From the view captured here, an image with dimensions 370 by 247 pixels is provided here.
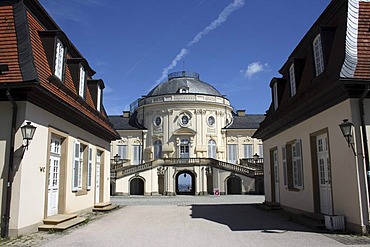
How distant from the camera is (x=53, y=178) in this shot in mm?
12492

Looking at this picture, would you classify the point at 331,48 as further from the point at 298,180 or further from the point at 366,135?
the point at 298,180

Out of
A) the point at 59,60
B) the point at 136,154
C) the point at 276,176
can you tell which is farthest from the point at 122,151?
the point at 59,60

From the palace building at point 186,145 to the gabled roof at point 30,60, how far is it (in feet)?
87.9

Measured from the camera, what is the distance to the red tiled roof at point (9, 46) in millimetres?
9961

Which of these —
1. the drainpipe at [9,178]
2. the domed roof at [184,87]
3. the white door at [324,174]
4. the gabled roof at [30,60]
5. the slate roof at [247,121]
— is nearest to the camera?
the drainpipe at [9,178]

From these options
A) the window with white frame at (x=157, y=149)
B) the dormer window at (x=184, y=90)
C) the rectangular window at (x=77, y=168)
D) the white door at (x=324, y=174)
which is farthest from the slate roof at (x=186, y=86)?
the white door at (x=324, y=174)

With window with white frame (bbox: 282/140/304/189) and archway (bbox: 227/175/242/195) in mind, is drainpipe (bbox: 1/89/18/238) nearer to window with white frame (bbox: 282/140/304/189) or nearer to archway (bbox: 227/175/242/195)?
window with white frame (bbox: 282/140/304/189)

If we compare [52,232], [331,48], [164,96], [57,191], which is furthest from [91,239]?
[164,96]

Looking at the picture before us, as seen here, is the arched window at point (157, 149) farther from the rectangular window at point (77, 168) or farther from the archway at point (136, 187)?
the rectangular window at point (77, 168)

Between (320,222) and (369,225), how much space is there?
1805mm

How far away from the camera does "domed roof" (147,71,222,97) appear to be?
4570cm

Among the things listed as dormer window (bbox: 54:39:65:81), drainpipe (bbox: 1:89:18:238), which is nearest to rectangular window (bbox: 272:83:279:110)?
dormer window (bbox: 54:39:65:81)

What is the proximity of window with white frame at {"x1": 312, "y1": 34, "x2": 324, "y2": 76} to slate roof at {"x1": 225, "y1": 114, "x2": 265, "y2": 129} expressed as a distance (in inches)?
1312

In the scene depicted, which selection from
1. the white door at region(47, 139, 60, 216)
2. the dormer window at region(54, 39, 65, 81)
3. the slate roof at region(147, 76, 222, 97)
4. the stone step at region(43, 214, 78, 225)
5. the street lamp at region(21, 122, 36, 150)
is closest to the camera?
the street lamp at region(21, 122, 36, 150)
